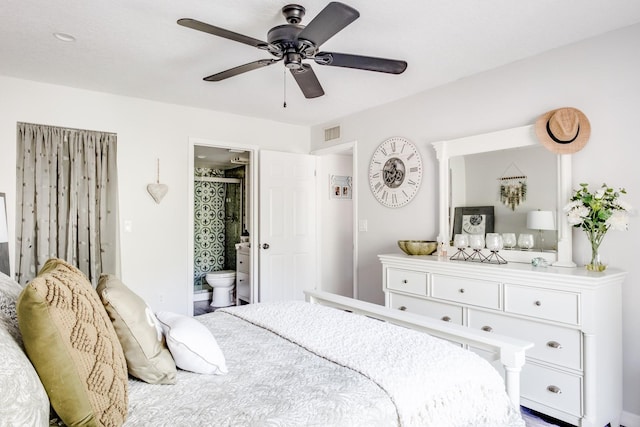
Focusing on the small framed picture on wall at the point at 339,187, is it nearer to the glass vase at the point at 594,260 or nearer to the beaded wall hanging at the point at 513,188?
the beaded wall hanging at the point at 513,188

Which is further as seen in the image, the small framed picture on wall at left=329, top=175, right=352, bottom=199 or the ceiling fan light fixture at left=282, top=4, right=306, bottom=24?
the small framed picture on wall at left=329, top=175, right=352, bottom=199

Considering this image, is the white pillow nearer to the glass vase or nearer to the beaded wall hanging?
the glass vase

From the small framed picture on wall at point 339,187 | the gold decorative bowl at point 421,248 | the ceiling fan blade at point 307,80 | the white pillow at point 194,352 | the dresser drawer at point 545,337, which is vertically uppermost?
the ceiling fan blade at point 307,80

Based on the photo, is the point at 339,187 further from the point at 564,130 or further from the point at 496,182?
the point at 564,130

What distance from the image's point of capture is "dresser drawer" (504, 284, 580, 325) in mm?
2238

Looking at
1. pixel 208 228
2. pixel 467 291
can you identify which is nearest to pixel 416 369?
pixel 467 291

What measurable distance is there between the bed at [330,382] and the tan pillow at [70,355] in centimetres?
6

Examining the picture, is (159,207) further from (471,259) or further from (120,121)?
(471,259)

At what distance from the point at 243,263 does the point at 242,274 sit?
153 millimetres

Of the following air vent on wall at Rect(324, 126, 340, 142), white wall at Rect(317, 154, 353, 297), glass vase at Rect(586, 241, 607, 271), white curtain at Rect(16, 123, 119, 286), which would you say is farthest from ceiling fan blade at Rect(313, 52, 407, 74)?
white wall at Rect(317, 154, 353, 297)

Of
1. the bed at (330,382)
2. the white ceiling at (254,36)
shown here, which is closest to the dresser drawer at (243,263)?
the white ceiling at (254,36)

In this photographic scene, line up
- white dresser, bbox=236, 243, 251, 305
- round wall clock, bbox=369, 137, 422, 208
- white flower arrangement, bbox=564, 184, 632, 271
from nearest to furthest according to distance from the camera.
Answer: white flower arrangement, bbox=564, 184, 632, 271 < round wall clock, bbox=369, 137, 422, 208 < white dresser, bbox=236, 243, 251, 305

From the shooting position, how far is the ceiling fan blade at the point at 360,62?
217 cm

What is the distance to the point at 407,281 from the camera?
3.22m
